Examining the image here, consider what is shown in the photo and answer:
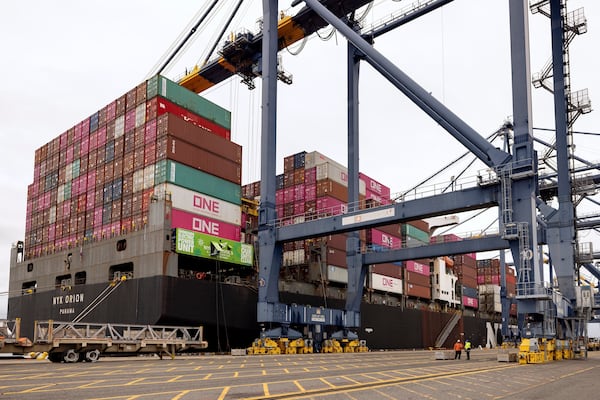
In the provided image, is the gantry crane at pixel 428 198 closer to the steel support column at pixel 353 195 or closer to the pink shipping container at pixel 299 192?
the steel support column at pixel 353 195

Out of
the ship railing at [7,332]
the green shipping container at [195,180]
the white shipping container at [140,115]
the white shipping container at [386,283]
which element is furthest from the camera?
the white shipping container at [386,283]

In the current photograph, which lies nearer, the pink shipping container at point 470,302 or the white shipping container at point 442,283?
the white shipping container at point 442,283

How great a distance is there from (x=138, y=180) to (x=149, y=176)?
137cm

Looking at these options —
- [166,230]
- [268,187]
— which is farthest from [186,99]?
[166,230]

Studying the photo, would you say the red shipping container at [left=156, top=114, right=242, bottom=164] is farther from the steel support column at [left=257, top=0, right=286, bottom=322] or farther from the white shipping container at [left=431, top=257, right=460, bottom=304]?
the white shipping container at [left=431, top=257, right=460, bottom=304]

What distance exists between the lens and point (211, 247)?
35844mm

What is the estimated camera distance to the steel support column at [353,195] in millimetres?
42625

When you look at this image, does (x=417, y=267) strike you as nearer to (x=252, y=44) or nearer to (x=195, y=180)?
(x=252, y=44)

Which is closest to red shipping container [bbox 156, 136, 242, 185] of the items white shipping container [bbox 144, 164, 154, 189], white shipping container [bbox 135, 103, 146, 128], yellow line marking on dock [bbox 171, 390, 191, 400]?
white shipping container [bbox 144, 164, 154, 189]

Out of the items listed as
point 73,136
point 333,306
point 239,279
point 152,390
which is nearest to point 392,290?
point 333,306

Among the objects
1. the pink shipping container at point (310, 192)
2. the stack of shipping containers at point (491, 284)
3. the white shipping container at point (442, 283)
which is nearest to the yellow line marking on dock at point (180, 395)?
the pink shipping container at point (310, 192)

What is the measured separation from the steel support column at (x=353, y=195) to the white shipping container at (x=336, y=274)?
131 inches

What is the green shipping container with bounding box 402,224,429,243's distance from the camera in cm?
5878

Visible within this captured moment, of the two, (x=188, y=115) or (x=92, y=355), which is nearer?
(x=92, y=355)
